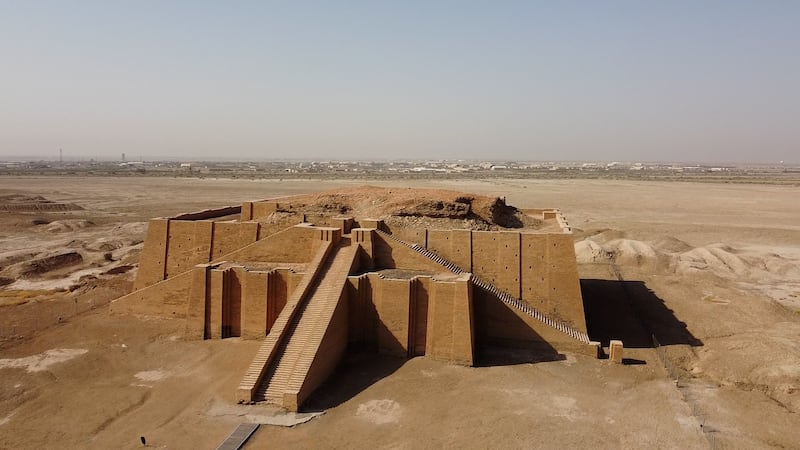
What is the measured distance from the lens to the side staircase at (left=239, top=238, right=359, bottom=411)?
1113 centimetres

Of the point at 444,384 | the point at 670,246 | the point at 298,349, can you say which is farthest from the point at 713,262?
the point at 298,349

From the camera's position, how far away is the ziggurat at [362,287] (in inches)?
A: 504

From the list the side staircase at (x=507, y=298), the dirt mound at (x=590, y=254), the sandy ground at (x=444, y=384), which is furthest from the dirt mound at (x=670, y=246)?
the side staircase at (x=507, y=298)

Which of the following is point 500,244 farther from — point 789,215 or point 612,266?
point 789,215

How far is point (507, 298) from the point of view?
1490 centimetres

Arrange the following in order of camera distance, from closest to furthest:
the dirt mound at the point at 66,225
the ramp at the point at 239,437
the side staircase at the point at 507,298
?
the ramp at the point at 239,437 < the side staircase at the point at 507,298 < the dirt mound at the point at 66,225

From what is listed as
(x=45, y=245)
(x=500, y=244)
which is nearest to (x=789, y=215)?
(x=500, y=244)

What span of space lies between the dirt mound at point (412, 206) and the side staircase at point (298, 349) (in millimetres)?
3874

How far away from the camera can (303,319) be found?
12.9m

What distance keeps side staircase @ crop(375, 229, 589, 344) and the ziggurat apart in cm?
6

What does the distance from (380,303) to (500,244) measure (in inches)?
163

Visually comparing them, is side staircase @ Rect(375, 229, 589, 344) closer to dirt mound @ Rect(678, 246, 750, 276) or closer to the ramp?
the ramp

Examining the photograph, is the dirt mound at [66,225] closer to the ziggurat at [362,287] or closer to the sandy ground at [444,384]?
the sandy ground at [444,384]

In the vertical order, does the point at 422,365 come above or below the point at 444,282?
below
